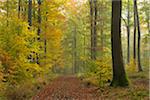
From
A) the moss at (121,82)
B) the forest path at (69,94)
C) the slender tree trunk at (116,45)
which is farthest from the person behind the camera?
the slender tree trunk at (116,45)

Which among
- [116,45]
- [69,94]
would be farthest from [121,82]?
[69,94]

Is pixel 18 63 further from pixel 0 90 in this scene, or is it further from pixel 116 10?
pixel 116 10

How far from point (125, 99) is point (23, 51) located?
7603mm

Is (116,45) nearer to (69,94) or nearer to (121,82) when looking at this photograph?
(121,82)

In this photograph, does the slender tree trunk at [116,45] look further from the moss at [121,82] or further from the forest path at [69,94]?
the forest path at [69,94]

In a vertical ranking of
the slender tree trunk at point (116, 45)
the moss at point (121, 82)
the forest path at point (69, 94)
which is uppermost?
the slender tree trunk at point (116, 45)

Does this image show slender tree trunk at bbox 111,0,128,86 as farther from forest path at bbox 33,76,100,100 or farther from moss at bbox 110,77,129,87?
forest path at bbox 33,76,100,100

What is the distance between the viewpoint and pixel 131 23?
4525cm

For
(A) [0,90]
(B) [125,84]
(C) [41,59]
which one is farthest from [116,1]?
(C) [41,59]

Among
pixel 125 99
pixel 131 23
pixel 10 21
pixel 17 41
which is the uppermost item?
pixel 131 23

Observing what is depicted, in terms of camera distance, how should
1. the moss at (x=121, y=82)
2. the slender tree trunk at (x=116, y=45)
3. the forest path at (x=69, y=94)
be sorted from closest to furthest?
the forest path at (x=69, y=94)
the moss at (x=121, y=82)
the slender tree trunk at (x=116, y=45)

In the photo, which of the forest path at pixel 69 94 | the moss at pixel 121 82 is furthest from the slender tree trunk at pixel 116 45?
the forest path at pixel 69 94

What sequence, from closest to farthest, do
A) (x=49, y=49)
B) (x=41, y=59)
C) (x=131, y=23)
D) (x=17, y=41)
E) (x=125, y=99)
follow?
(x=125, y=99) → (x=17, y=41) → (x=41, y=59) → (x=49, y=49) → (x=131, y=23)

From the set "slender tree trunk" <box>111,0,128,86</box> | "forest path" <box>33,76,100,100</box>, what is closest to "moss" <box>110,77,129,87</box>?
"slender tree trunk" <box>111,0,128,86</box>
